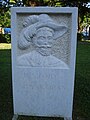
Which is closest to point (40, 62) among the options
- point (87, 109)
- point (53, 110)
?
point (53, 110)

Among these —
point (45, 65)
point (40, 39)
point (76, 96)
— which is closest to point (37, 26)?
→ point (40, 39)

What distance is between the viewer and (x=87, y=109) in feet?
20.2

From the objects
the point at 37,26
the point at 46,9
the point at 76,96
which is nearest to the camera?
the point at 46,9

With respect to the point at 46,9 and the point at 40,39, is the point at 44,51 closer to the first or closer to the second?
the point at 40,39

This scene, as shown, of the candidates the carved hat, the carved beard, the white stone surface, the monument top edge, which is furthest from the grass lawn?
the monument top edge

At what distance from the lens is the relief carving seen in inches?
205

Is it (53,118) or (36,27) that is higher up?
(36,27)

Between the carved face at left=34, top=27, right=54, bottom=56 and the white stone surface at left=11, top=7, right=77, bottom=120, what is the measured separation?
20 millimetres

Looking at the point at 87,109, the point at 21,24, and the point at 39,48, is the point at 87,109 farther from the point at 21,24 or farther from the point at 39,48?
the point at 21,24

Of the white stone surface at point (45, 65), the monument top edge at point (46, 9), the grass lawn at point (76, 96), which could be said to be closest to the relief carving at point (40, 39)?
the white stone surface at point (45, 65)

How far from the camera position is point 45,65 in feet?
17.4

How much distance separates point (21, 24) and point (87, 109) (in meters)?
2.29

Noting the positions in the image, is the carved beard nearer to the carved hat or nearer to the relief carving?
the relief carving

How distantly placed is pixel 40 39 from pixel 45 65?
471 mm
